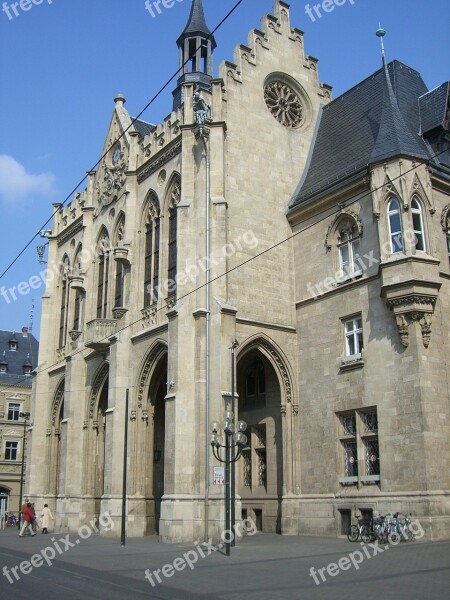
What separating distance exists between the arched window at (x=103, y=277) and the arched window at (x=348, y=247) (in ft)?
42.8

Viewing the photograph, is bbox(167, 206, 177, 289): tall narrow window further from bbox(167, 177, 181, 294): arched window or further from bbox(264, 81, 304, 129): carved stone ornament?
bbox(264, 81, 304, 129): carved stone ornament

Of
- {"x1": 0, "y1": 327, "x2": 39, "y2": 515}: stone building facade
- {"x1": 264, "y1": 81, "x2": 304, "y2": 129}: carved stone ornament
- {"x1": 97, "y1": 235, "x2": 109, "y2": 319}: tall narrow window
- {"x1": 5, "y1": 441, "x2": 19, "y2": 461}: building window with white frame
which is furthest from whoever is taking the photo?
{"x1": 5, "y1": 441, "x2": 19, "y2": 461}: building window with white frame

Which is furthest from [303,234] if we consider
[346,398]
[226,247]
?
[346,398]

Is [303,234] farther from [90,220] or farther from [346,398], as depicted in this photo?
[90,220]

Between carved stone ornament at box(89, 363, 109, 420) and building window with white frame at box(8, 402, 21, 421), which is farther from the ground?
building window with white frame at box(8, 402, 21, 421)

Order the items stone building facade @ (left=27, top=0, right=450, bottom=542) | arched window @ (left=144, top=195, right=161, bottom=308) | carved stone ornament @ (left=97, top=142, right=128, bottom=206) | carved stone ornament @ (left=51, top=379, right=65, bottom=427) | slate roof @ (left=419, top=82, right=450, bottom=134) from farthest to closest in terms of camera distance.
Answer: carved stone ornament @ (left=51, top=379, right=65, bottom=427)
carved stone ornament @ (left=97, top=142, right=128, bottom=206)
arched window @ (left=144, top=195, right=161, bottom=308)
slate roof @ (left=419, top=82, right=450, bottom=134)
stone building facade @ (left=27, top=0, right=450, bottom=542)

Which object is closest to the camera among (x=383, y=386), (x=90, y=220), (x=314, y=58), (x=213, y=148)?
(x=383, y=386)

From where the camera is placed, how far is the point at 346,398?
25.4m

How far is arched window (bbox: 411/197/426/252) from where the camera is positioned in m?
24.0

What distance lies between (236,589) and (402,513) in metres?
11.2

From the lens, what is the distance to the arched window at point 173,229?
28.8 m

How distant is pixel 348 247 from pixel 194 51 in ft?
62.1

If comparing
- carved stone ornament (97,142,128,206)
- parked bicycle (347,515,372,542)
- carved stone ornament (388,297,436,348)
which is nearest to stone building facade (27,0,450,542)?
carved stone ornament (388,297,436,348)

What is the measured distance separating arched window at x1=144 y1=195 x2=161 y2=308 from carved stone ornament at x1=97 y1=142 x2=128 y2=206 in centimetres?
364
